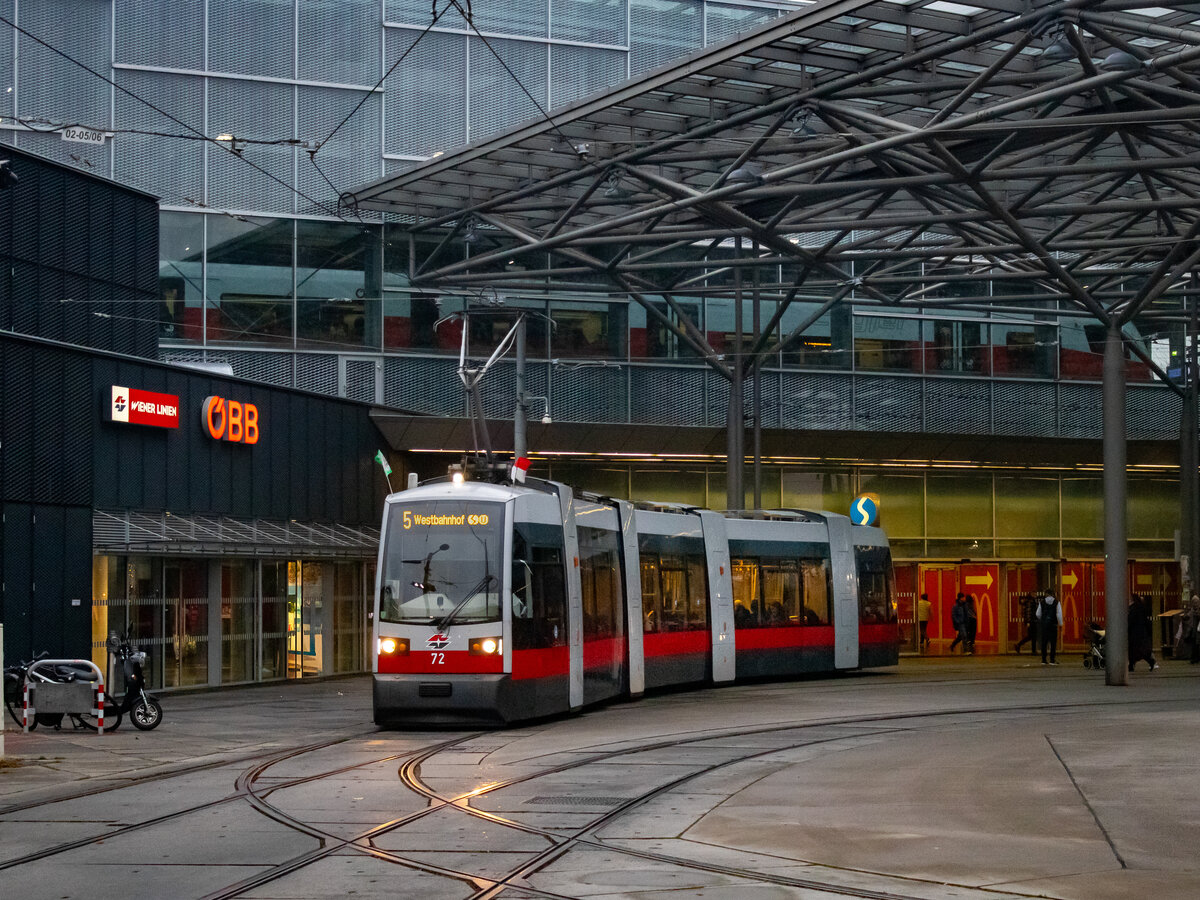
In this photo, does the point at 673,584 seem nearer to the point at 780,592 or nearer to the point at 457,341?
the point at 780,592

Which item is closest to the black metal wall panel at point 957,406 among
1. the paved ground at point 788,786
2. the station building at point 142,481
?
the station building at point 142,481

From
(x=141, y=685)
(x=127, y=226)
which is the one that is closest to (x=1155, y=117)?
(x=141, y=685)

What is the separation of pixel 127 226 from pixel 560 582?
43.5ft

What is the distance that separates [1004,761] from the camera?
53.1 ft

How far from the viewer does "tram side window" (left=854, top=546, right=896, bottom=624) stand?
106 feet

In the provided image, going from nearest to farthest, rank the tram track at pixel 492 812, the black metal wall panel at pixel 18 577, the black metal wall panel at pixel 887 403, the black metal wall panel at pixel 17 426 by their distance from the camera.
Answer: the tram track at pixel 492 812 → the black metal wall panel at pixel 18 577 → the black metal wall panel at pixel 17 426 → the black metal wall panel at pixel 887 403

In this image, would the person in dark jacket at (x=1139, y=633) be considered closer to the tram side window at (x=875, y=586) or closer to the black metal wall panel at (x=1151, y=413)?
the tram side window at (x=875, y=586)

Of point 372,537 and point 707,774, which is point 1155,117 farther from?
point 372,537

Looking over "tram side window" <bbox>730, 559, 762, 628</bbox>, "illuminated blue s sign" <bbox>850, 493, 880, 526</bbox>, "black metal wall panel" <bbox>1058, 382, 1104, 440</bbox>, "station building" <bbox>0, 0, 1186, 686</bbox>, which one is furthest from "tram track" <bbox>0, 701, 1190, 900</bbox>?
"black metal wall panel" <bbox>1058, 382, 1104, 440</bbox>

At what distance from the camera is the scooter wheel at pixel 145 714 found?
20.8 meters

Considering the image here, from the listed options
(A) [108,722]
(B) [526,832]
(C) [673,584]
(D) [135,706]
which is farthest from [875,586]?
(B) [526,832]

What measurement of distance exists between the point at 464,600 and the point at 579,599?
2423mm

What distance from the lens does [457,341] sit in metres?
41.9

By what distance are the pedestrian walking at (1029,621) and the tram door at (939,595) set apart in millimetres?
1868
